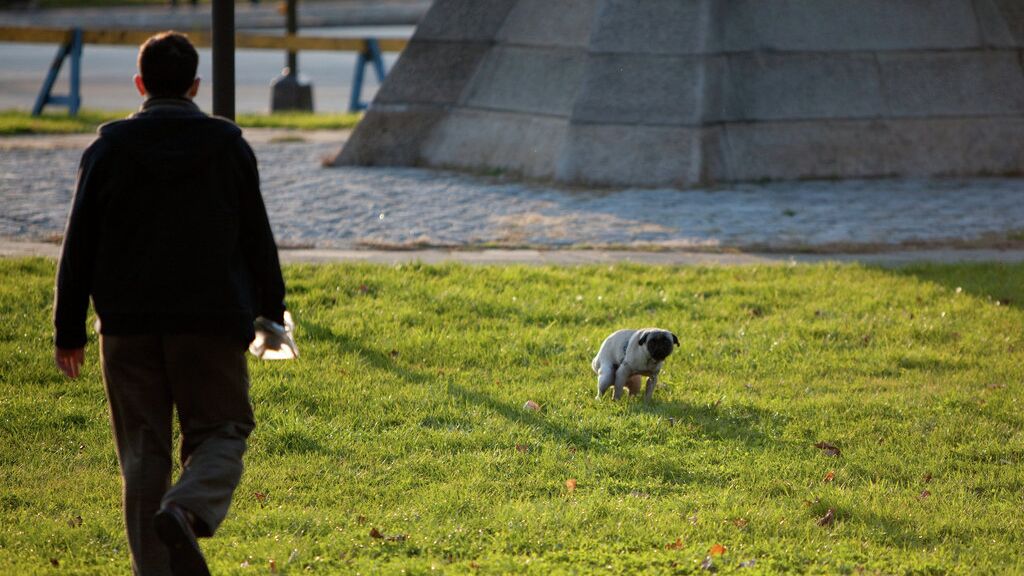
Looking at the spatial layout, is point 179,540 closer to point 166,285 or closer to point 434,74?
point 166,285

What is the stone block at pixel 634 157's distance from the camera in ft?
40.3

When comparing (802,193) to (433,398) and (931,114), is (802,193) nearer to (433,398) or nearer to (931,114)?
(931,114)

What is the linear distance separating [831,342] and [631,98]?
529cm

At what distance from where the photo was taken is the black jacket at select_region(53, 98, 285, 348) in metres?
3.92

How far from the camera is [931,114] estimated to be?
12852 millimetres

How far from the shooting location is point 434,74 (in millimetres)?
13812

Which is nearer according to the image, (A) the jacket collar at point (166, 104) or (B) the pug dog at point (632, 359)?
(A) the jacket collar at point (166, 104)

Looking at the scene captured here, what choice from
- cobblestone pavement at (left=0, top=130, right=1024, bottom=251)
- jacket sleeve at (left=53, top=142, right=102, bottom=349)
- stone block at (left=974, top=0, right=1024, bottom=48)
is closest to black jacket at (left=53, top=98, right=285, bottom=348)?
jacket sleeve at (left=53, top=142, right=102, bottom=349)

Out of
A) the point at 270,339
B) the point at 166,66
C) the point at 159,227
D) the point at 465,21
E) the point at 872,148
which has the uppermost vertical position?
the point at 465,21

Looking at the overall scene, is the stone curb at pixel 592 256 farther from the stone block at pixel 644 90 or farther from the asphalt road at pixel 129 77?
the asphalt road at pixel 129 77

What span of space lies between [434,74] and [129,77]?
1365cm

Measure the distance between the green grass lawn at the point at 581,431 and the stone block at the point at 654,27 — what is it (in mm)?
4046

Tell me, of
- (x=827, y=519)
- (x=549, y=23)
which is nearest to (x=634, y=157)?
(x=549, y=23)

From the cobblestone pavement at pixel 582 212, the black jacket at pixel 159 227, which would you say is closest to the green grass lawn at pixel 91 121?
the cobblestone pavement at pixel 582 212
